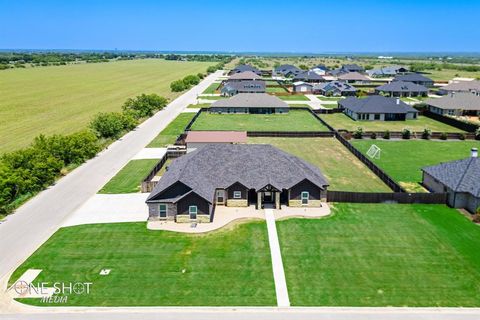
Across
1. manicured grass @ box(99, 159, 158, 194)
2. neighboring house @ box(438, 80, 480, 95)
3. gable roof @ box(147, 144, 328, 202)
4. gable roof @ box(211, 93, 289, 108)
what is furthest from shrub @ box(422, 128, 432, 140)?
neighboring house @ box(438, 80, 480, 95)

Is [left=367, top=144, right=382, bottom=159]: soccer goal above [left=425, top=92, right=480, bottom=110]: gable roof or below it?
below

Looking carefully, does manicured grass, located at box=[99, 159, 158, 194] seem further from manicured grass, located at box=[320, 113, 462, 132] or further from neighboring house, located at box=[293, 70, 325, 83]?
neighboring house, located at box=[293, 70, 325, 83]

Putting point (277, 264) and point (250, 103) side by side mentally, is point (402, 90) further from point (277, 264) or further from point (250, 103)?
point (277, 264)

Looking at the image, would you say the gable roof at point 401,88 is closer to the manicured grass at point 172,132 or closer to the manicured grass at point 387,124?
the manicured grass at point 387,124

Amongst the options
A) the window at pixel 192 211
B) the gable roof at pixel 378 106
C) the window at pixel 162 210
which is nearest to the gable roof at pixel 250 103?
the gable roof at pixel 378 106

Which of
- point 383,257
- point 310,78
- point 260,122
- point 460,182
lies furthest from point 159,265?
point 310,78
